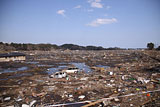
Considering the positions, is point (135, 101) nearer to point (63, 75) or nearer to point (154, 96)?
point (154, 96)

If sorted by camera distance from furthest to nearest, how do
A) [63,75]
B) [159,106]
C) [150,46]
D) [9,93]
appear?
1. [150,46]
2. [63,75]
3. [9,93]
4. [159,106]

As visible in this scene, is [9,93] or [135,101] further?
[9,93]

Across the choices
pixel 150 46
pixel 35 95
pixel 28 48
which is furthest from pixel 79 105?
pixel 28 48

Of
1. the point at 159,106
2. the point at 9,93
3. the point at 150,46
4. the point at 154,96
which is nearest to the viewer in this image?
the point at 159,106

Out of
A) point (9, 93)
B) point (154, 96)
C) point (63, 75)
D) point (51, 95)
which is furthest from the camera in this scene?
point (63, 75)

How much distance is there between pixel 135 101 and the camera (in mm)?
7047

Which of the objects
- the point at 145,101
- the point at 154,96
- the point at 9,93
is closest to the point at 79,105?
the point at 145,101

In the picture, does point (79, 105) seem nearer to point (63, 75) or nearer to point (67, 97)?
point (67, 97)

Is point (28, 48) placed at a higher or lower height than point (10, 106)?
higher

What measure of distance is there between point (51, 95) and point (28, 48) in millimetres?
81187

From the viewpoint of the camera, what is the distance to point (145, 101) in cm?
695

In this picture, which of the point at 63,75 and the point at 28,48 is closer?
the point at 63,75

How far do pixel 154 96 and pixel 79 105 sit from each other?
5.34m

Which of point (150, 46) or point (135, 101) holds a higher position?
point (150, 46)
